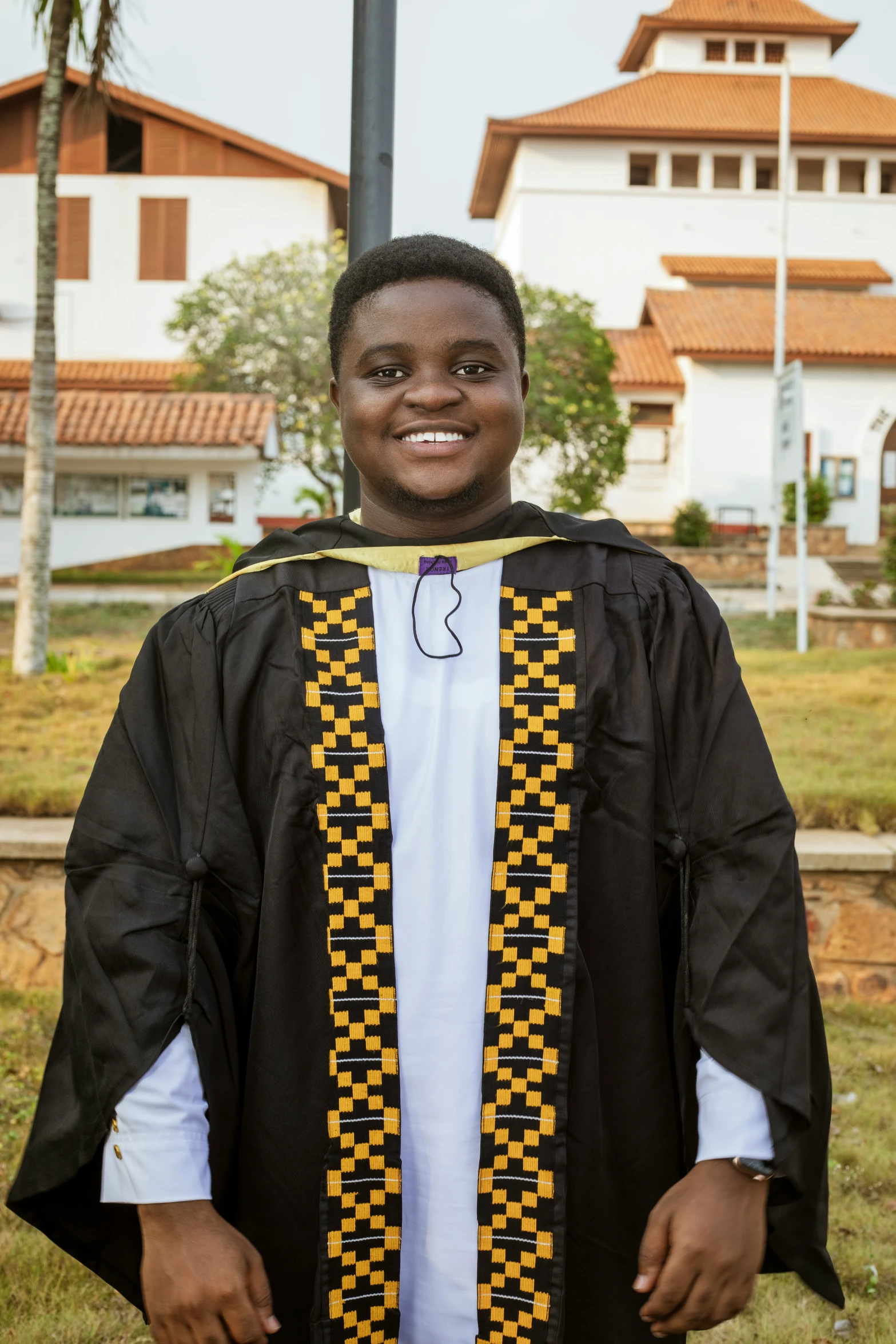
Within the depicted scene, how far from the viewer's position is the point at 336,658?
1.70 meters

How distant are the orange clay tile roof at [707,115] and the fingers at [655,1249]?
3286cm

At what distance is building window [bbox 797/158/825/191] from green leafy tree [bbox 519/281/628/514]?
1821cm

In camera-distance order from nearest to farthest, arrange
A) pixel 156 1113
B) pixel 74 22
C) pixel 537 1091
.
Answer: pixel 156 1113 → pixel 537 1091 → pixel 74 22

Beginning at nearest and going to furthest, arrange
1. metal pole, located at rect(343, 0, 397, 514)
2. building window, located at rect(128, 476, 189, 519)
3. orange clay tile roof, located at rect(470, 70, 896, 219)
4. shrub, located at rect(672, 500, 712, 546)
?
1. metal pole, located at rect(343, 0, 397, 514)
2. building window, located at rect(128, 476, 189, 519)
3. shrub, located at rect(672, 500, 712, 546)
4. orange clay tile roof, located at rect(470, 70, 896, 219)

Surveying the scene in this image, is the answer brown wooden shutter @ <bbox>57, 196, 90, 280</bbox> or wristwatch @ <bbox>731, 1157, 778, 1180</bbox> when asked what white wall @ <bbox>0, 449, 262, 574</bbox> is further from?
wristwatch @ <bbox>731, 1157, 778, 1180</bbox>

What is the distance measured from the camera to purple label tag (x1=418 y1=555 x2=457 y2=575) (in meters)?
1.75

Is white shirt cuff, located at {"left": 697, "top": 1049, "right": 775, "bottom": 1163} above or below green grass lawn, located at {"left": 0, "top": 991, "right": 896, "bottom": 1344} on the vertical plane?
above

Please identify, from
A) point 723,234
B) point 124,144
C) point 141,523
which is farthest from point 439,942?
point 723,234

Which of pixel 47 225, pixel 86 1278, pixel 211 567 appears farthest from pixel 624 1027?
pixel 211 567

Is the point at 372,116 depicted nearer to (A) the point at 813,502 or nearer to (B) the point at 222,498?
(B) the point at 222,498

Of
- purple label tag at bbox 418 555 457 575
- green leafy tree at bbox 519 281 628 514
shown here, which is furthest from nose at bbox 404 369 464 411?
green leafy tree at bbox 519 281 628 514

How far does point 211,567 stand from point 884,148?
25.3 metres

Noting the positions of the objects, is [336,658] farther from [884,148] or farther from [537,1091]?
[884,148]

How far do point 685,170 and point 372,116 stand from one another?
32577 mm
